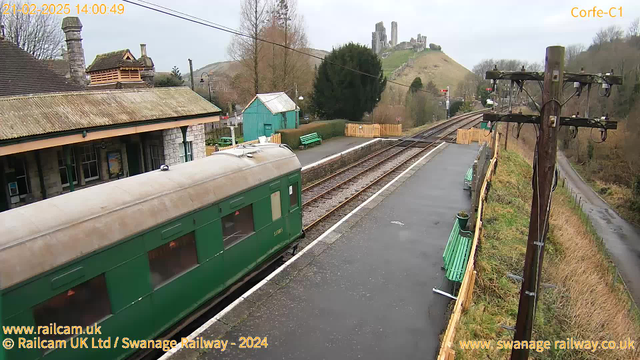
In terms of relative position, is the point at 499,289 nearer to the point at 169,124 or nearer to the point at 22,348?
the point at 22,348

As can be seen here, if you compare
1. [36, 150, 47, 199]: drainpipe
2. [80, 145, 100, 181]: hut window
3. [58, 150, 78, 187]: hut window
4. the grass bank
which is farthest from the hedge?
[36, 150, 47, 199]: drainpipe

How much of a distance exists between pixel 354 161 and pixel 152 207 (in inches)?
770

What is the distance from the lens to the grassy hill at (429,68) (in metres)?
107

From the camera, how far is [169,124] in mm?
14164

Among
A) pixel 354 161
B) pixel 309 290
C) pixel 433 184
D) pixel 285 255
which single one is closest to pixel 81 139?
pixel 285 255

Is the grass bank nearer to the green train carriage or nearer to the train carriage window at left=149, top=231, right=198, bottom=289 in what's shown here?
the green train carriage

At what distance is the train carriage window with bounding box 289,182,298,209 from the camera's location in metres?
9.92

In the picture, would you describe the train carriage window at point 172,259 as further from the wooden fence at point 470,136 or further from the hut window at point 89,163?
the wooden fence at point 470,136

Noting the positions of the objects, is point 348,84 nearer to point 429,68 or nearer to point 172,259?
point 172,259

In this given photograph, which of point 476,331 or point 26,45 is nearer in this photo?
point 476,331

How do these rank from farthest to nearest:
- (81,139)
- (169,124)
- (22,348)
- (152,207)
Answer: (169,124), (81,139), (152,207), (22,348)

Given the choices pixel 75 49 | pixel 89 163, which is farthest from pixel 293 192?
pixel 75 49

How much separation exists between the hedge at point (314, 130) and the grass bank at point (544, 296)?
47.4ft

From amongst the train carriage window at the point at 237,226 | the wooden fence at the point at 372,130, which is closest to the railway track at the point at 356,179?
the wooden fence at the point at 372,130
